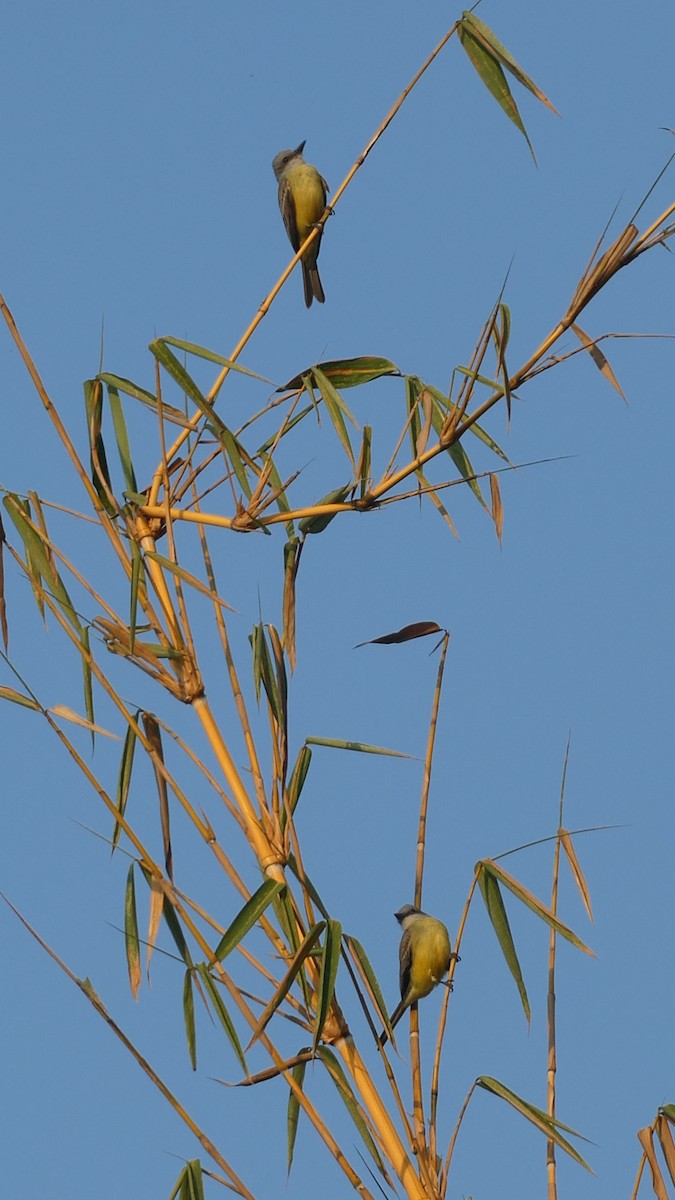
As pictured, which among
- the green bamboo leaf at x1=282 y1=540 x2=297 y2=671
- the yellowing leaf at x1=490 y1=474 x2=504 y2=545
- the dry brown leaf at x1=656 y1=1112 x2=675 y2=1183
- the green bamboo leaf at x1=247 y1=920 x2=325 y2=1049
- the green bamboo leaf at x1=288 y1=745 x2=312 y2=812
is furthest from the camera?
the yellowing leaf at x1=490 y1=474 x2=504 y2=545

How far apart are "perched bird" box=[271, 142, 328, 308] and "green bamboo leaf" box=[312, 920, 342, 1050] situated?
434 centimetres

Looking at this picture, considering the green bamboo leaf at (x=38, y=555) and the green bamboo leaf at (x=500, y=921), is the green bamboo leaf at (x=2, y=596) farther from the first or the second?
the green bamboo leaf at (x=500, y=921)

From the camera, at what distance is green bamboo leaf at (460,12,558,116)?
12.6ft

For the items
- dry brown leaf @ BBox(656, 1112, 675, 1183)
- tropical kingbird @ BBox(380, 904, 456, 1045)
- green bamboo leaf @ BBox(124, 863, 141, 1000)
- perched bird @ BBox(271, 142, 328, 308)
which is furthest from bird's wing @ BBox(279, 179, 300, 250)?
dry brown leaf @ BBox(656, 1112, 675, 1183)

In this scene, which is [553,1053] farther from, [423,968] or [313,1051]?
[423,968]

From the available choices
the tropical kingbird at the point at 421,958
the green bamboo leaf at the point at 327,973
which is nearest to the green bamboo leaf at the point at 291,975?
the green bamboo leaf at the point at 327,973

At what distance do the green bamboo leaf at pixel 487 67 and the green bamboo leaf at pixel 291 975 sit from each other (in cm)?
214

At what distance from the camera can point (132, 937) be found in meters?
3.76

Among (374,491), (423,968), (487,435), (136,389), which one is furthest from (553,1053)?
(136,389)

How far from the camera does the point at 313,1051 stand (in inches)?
127

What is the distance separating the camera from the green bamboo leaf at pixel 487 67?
12.9ft

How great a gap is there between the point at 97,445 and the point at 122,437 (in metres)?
0.07

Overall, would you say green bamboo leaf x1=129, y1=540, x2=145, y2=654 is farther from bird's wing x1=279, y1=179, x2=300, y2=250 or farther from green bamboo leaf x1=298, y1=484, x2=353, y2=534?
bird's wing x1=279, y1=179, x2=300, y2=250

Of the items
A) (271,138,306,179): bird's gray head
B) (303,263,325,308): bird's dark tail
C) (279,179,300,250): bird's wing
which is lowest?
(303,263,325,308): bird's dark tail
